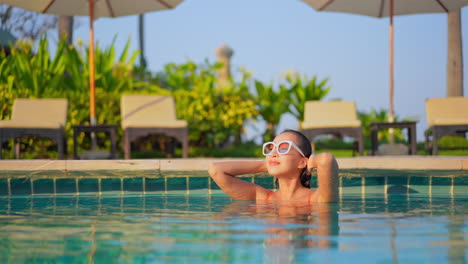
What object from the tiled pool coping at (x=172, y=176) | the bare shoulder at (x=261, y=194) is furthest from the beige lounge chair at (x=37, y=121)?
the bare shoulder at (x=261, y=194)

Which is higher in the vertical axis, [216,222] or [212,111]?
[212,111]

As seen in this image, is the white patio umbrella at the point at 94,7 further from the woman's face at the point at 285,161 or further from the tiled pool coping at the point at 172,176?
the woman's face at the point at 285,161

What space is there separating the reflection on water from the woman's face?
0.26 m

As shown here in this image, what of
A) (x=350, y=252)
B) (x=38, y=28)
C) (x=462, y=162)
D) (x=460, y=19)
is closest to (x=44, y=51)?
(x=462, y=162)

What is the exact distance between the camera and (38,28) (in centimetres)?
2506

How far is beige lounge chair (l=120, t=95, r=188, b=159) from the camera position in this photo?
8.87m

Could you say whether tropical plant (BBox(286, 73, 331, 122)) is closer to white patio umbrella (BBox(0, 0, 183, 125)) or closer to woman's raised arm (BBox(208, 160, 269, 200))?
white patio umbrella (BBox(0, 0, 183, 125))

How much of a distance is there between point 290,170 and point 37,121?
18.3 ft

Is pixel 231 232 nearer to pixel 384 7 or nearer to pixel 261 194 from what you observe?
pixel 261 194

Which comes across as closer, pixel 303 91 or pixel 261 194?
pixel 261 194

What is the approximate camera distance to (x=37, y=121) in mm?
8641

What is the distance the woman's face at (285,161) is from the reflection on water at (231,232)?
0.26m

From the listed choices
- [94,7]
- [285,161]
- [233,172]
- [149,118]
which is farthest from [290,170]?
[94,7]

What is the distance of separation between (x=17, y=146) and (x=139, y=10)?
9.54 feet
